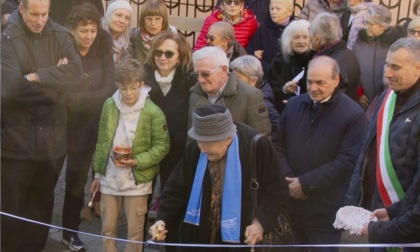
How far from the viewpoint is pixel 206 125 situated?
11.5 ft

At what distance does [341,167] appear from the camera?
13.6 feet

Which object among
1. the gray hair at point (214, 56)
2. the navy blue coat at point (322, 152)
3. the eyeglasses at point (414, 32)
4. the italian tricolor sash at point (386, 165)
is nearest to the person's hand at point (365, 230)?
the italian tricolor sash at point (386, 165)

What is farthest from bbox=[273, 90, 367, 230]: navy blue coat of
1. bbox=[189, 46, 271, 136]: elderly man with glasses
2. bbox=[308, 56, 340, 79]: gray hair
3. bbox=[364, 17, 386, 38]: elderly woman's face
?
bbox=[364, 17, 386, 38]: elderly woman's face

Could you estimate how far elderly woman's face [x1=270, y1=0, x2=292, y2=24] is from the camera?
19.6 feet

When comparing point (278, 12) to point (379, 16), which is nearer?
point (379, 16)

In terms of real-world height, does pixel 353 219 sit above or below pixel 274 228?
above

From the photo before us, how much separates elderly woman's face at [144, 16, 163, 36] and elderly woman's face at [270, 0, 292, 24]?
1058 mm

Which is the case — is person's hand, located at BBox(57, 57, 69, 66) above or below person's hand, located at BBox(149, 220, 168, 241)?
above

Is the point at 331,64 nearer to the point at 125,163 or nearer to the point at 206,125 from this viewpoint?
the point at 206,125

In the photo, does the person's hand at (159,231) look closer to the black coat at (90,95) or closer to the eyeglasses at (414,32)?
the black coat at (90,95)

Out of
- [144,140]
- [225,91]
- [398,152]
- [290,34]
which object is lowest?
[144,140]

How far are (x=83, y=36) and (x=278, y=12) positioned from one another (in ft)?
5.66

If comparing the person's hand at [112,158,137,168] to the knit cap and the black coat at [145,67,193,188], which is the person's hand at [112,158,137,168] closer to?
the black coat at [145,67,193,188]

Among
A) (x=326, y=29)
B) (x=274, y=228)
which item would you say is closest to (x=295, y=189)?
(x=274, y=228)
